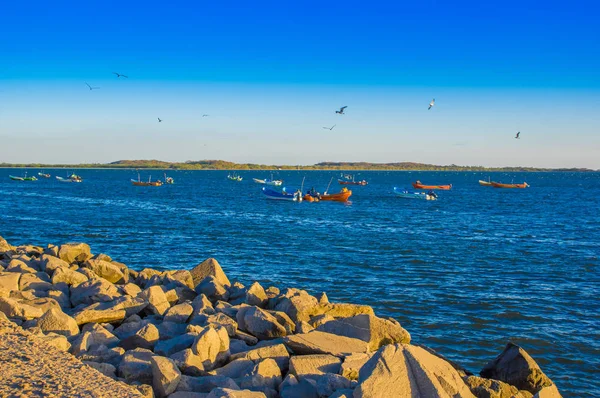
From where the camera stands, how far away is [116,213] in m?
49.8

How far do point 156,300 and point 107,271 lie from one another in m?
4.29

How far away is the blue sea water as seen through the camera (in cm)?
1490

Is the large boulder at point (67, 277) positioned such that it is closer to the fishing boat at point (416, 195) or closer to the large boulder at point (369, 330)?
the large boulder at point (369, 330)

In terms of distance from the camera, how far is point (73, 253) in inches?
685

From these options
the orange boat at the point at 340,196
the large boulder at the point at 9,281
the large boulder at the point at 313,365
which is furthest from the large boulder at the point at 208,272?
the orange boat at the point at 340,196

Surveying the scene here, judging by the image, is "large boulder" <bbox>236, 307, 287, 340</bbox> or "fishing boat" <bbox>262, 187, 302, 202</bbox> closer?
"large boulder" <bbox>236, 307, 287, 340</bbox>

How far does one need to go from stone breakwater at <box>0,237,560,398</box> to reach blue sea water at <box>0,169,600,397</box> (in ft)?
12.3

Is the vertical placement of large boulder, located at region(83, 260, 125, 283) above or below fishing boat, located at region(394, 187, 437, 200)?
above

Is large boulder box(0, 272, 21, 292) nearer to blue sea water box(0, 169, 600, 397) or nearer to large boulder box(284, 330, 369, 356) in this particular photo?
large boulder box(284, 330, 369, 356)

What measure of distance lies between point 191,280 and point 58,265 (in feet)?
12.1

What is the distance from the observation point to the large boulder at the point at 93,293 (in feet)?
40.9

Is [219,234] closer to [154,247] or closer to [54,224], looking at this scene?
[154,247]

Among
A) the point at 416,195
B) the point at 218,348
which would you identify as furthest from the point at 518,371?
the point at 416,195

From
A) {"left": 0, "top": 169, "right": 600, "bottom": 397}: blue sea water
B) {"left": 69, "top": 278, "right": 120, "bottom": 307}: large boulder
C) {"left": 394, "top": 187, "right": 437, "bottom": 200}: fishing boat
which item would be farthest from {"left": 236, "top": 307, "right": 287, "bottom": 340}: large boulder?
{"left": 394, "top": 187, "right": 437, "bottom": 200}: fishing boat
